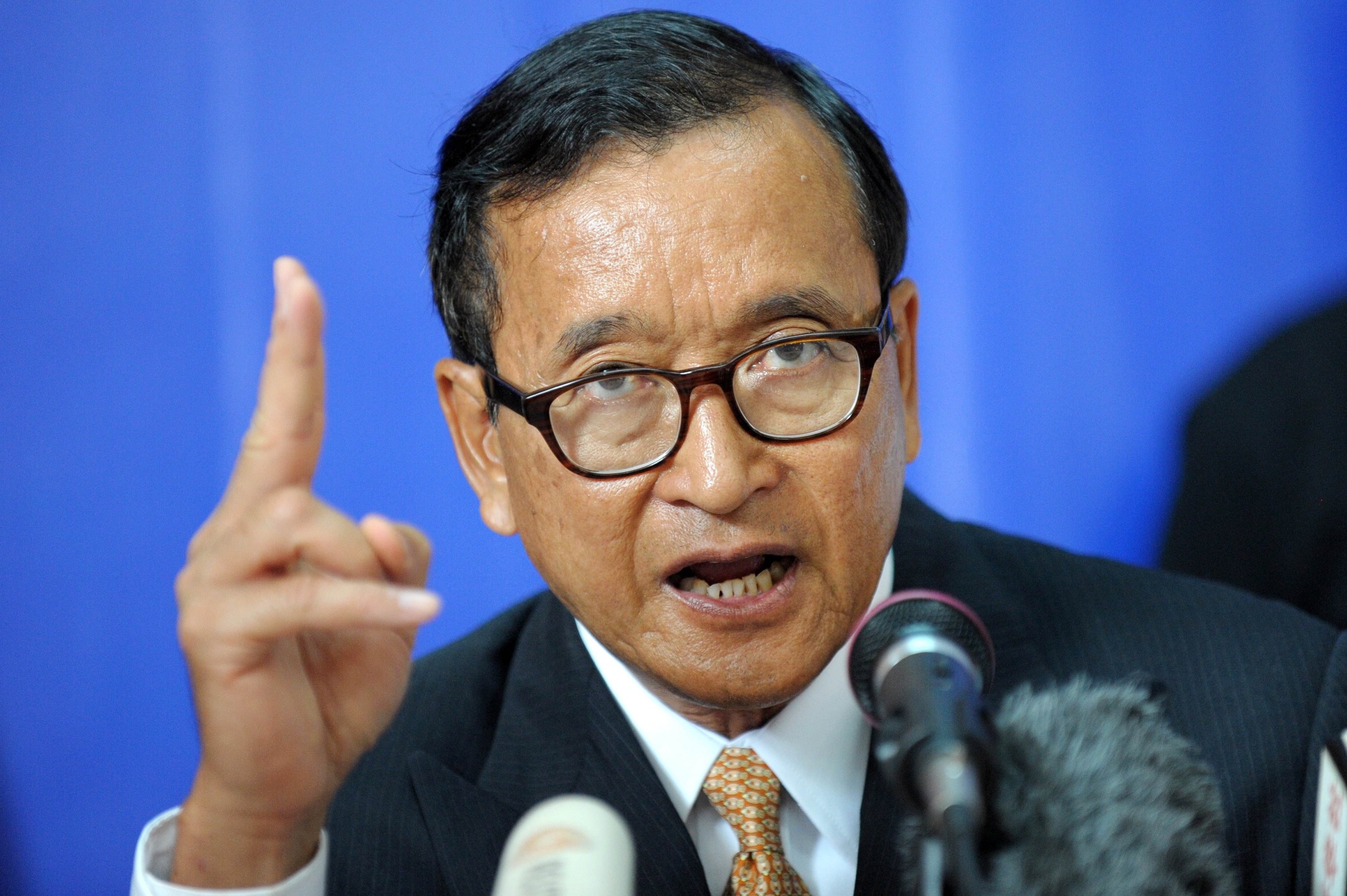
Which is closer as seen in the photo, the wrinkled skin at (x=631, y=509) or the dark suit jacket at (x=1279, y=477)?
the wrinkled skin at (x=631, y=509)

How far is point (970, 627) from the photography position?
41.1 inches

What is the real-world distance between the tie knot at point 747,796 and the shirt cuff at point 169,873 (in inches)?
21.7

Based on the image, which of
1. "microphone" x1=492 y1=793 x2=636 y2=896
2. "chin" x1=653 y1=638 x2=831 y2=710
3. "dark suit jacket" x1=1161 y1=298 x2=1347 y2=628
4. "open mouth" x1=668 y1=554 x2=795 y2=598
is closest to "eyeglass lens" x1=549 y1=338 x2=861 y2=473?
"open mouth" x1=668 y1=554 x2=795 y2=598

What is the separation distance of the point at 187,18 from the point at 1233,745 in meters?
2.29

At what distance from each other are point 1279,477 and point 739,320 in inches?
56.6

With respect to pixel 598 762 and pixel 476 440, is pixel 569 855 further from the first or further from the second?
pixel 476 440

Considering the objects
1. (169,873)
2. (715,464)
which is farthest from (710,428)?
(169,873)

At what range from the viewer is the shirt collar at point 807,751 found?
1.68m

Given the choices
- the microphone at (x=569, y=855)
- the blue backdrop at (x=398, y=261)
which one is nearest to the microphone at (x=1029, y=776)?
the microphone at (x=569, y=855)

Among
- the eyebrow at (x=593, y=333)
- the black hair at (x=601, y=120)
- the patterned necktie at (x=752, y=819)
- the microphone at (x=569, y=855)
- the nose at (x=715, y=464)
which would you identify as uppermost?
the black hair at (x=601, y=120)

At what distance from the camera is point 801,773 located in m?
1.69

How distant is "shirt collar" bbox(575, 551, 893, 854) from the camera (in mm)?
1676

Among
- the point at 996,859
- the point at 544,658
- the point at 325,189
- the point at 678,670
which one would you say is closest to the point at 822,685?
the point at 678,670

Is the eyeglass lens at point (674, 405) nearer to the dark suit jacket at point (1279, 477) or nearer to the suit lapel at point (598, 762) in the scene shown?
the suit lapel at point (598, 762)
